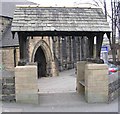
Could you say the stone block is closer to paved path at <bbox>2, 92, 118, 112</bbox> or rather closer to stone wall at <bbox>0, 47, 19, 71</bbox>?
paved path at <bbox>2, 92, 118, 112</bbox>

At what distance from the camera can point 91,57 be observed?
9742mm

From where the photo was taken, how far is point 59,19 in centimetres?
910

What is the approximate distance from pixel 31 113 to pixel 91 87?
2.14 m

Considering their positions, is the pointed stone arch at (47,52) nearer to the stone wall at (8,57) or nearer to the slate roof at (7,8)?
the slate roof at (7,8)

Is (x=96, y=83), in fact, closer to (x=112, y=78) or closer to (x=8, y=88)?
(x=112, y=78)

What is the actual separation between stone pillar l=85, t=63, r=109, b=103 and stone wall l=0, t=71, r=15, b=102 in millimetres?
2392

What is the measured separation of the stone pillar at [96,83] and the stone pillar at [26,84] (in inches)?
66.7

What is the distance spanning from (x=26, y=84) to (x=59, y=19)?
98.4 inches

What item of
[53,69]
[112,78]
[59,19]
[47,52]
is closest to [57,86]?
[47,52]

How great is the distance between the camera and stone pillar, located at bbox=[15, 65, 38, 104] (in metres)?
8.23

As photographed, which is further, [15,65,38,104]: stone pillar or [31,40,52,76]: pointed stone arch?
[31,40,52,76]: pointed stone arch

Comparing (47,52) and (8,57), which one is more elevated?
(47,52)

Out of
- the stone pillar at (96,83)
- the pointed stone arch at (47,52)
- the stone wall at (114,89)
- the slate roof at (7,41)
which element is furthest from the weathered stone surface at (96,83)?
the pointed stone arch at (47,52)

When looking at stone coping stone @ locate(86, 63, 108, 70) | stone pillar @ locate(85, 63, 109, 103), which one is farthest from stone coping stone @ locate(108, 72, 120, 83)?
stone coping stone @ locate(86, 63, 108, 70)
